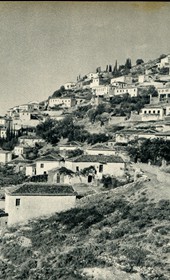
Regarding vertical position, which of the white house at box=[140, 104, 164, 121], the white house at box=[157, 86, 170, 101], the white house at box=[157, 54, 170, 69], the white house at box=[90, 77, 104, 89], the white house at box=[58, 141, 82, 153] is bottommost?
the white house at box=[58, 141, 82, 153]

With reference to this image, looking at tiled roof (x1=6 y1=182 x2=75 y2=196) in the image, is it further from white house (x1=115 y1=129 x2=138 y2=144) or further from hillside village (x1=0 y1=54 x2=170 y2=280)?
white house (x1=115 y1=129 x2=138 y2=144)

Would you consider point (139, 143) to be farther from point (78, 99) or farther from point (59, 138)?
point (78, 99)

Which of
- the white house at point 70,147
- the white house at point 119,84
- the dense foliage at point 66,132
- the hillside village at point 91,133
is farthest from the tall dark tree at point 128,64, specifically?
the white house at point 70,147

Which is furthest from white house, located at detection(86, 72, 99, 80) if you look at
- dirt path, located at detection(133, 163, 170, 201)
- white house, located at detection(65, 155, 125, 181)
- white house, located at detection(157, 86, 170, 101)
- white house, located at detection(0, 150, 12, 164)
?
dirt path, located at detection(133, 163, 170, 201)

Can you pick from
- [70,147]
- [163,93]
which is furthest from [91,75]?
[70,147]

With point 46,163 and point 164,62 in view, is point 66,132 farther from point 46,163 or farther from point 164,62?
point 164,62
